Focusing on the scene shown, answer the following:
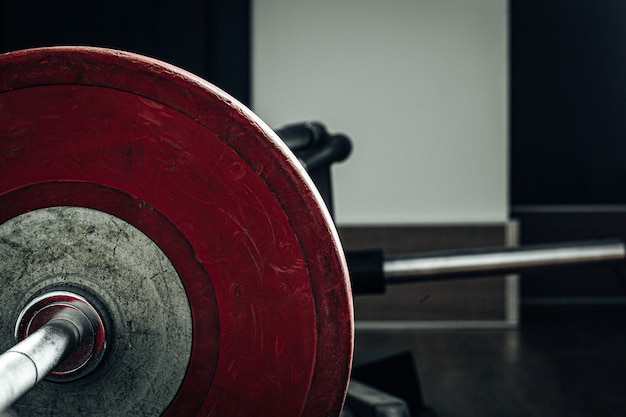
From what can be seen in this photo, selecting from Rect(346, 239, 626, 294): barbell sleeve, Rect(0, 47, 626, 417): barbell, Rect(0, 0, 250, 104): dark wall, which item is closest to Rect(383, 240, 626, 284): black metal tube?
Rect(346, 239, 626, 294): barbell sleeve

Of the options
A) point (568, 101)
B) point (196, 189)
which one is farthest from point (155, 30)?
point (196, 189)

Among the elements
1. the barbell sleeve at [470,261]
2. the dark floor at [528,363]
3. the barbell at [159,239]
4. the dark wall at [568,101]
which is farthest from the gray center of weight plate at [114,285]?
the dark wall at [568,101]

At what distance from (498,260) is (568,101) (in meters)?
2.09

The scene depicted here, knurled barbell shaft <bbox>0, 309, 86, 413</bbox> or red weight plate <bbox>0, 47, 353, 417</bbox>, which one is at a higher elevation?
red weight plate <bbox>0, 47, 353, 417</bbox>

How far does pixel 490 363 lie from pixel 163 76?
182 cm

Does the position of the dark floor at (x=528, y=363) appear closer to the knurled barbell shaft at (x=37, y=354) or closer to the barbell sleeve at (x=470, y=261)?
the barbell sleeve at (x=470, y=261)

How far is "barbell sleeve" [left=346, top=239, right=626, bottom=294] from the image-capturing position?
2.29ft

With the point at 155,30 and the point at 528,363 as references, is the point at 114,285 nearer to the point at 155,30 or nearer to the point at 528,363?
the point at 528,363

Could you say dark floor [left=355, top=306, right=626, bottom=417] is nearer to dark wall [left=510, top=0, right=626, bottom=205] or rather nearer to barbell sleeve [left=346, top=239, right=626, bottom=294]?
dark wall [left=510, top=0, right=626, bottom=205]

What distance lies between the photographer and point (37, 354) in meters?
0.28

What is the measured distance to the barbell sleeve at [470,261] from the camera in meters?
0.70

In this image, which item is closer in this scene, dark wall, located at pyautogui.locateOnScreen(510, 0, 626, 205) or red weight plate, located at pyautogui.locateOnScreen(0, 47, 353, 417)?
red weight plate, located at pyautogui.locateOnScreen(0, 47, 353, 417)

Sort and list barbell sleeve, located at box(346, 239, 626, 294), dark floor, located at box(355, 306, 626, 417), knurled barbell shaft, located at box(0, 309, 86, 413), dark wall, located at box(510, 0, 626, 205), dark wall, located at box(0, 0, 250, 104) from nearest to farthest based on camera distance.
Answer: knurled barbell shaft, located at box(0, 309, 86, 413) < barbell sleeve, located at box(346, 239, 626, 294) < dark floor, located at box(355, 306, 626, 417) < dark wall, located at box(0, 0, 250, 104) < dark wall, located at box(510, 0, 626, 205)

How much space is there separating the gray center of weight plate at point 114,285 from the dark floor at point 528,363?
1011 mm
